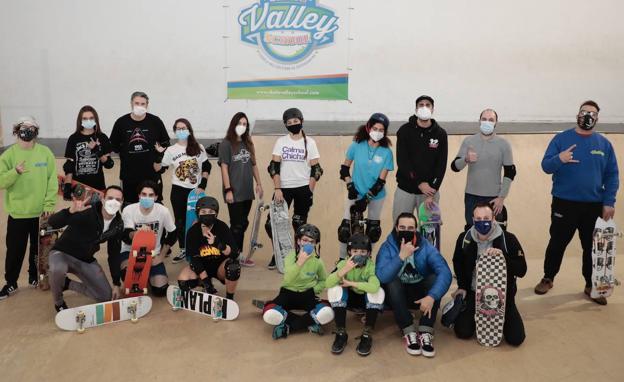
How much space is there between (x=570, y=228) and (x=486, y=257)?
3.68 ft

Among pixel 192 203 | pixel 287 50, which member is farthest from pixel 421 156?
pixel 287 50

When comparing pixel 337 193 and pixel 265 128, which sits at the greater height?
pixel 265 128

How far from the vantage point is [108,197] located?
375 cm

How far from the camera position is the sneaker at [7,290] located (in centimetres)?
399

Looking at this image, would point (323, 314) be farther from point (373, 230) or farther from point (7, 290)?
point (7, 290)

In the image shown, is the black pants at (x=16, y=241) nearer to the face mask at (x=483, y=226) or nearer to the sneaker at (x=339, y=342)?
the sneaker at (x=339, y=342)

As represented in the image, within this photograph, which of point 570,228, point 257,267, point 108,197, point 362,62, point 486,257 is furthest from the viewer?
point 362,62

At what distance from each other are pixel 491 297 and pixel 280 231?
6.17 ft

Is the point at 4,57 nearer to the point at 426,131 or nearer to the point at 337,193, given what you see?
the point at 337,193

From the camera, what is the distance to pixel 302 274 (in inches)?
138

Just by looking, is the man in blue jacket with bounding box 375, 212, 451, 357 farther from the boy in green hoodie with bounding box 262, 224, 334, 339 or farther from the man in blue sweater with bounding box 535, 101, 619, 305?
the man in blue sweater with bounding box 535, 101, 619, 305

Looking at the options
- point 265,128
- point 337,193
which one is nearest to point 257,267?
point 337,193

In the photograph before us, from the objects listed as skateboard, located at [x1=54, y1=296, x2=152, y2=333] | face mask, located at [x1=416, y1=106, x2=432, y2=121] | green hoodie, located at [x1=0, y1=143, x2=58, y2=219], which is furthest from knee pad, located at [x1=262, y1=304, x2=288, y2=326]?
green hoodie, located at [x1=0, y1=143, x2=58, y2=219]

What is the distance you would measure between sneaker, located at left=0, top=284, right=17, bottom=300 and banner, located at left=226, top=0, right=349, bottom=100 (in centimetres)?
421
